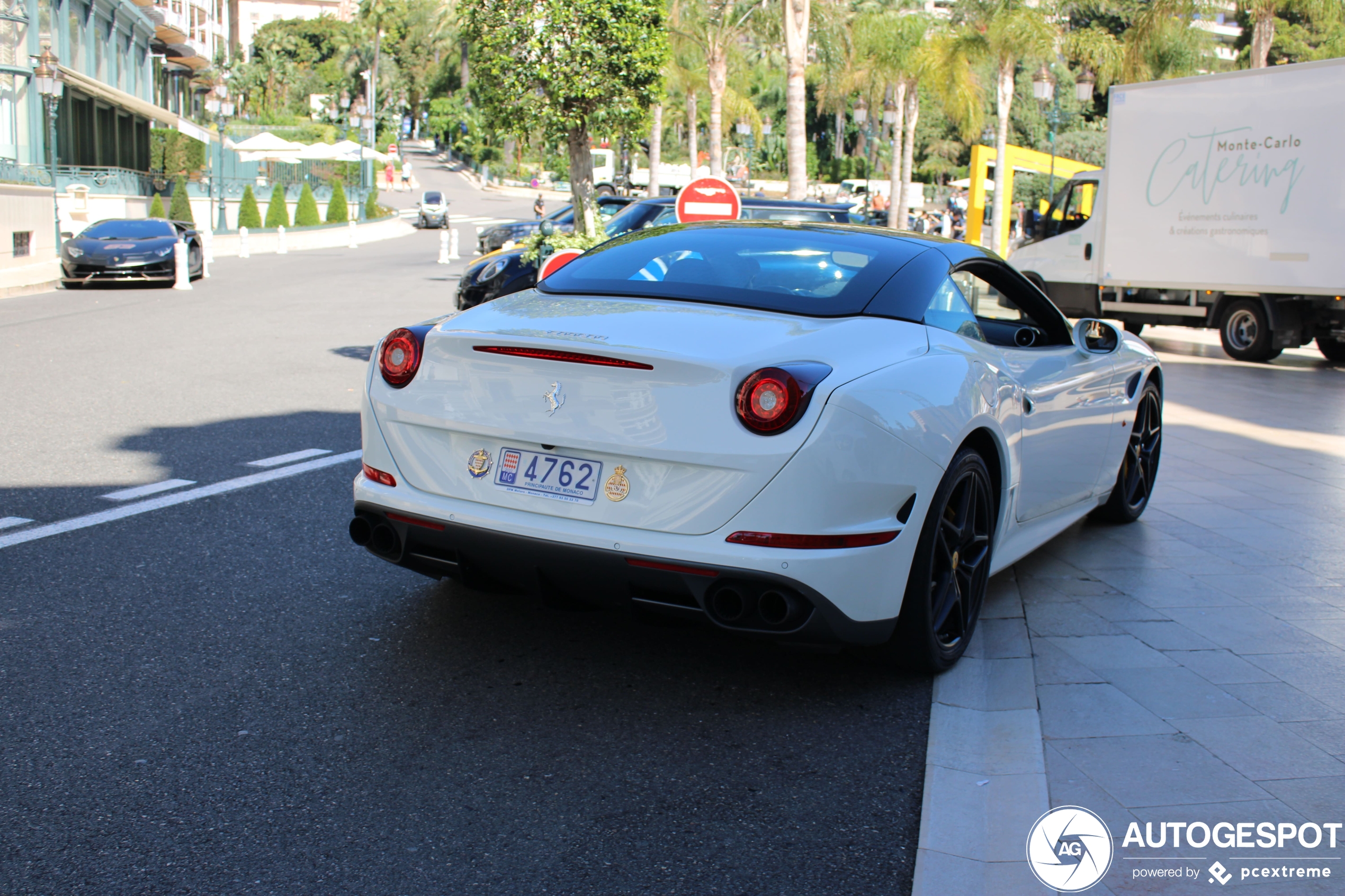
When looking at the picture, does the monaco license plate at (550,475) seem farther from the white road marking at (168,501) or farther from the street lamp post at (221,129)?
the street lamp post at (221,129)

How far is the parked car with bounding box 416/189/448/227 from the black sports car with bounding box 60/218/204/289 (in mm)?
29678

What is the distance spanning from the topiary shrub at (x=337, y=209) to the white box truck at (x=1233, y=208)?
107 feet

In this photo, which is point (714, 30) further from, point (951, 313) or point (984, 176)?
point (951, 313)

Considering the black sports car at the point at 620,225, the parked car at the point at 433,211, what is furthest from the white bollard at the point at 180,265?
the parked car at the point at 433,211

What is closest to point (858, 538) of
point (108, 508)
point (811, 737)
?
point (811, 737)

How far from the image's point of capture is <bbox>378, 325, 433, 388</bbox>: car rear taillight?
4066mm

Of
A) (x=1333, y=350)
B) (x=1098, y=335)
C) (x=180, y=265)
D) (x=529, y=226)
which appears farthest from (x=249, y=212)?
(x=1098, y=335)

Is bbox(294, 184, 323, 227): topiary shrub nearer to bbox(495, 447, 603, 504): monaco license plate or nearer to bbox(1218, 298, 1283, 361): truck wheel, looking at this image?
bbox(1218, 298, 1283, 361): truck wheel

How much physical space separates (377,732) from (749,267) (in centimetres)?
203

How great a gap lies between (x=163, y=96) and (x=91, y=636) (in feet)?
226

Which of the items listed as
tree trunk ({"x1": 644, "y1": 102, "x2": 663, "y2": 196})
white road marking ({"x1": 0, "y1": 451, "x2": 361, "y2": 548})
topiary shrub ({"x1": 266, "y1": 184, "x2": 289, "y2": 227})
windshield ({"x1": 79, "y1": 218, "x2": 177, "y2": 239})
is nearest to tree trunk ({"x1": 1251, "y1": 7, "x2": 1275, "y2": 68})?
windshield ({"x1": 79, "y1": 218, "x2": 177, "y2": 239})

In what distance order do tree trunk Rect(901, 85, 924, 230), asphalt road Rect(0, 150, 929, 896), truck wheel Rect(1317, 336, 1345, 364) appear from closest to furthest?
1. asphalt road Rect(0, 150, 929, 896)
2. truck wheel Rect(1317, 336, 1345, 364)
3. tree trunk Rect(901, 85, 924, 230)

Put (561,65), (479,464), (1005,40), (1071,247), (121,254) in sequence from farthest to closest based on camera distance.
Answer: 1. (1005,40)
2. (121,254)
3. (1071,247)
4. (561,65)
5. (479,464)

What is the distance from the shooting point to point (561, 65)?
1209 cm
